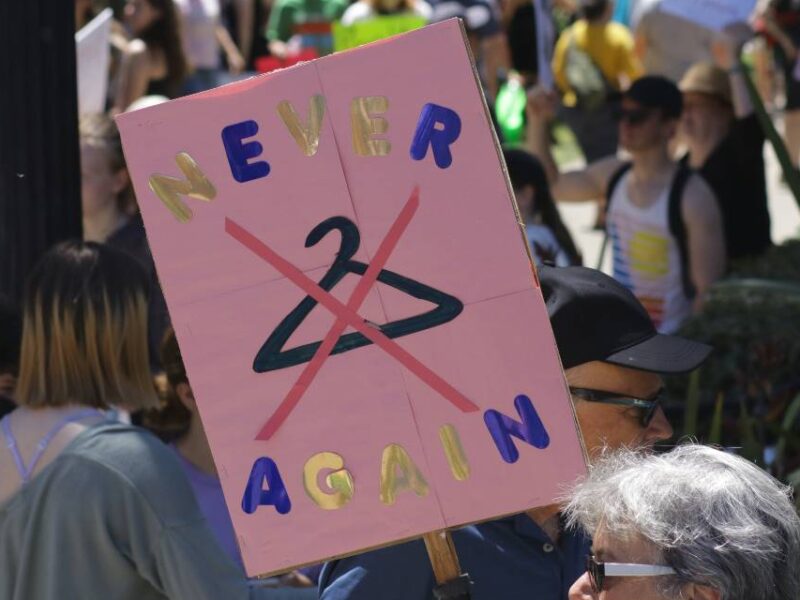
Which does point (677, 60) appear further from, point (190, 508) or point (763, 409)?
point (190, 508)

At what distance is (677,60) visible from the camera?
7242 millimetres

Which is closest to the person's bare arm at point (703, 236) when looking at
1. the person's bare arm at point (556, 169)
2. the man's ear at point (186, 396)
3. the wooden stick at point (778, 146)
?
the wooden stick at point (778, 146)

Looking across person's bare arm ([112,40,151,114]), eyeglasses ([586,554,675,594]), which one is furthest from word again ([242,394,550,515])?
person's bare arm ([112,40,151,114])

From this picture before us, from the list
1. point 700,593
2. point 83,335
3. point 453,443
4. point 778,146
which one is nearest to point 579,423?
point 453,443

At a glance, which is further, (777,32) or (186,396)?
(777,32)

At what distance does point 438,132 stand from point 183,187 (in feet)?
1.27

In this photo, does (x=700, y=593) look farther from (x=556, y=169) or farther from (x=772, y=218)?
(x=772, y=218)

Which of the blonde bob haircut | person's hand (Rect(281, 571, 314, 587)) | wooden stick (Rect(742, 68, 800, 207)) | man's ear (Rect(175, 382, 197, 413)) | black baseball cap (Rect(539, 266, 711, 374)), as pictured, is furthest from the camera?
wooden stick (Rect(742, 68, 800, 207))

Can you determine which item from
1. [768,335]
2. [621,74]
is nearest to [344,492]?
[768,335]

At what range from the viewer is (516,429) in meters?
2.20

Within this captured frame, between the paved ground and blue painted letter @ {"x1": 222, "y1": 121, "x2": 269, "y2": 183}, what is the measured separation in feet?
22.9

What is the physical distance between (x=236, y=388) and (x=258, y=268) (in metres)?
0.18

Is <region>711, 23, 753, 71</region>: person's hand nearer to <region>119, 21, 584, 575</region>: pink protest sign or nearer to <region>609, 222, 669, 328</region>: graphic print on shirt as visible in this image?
<region>609, 222, 669, 328</region>: graphic print on shirt

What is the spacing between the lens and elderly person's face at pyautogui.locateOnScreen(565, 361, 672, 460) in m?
2.65
